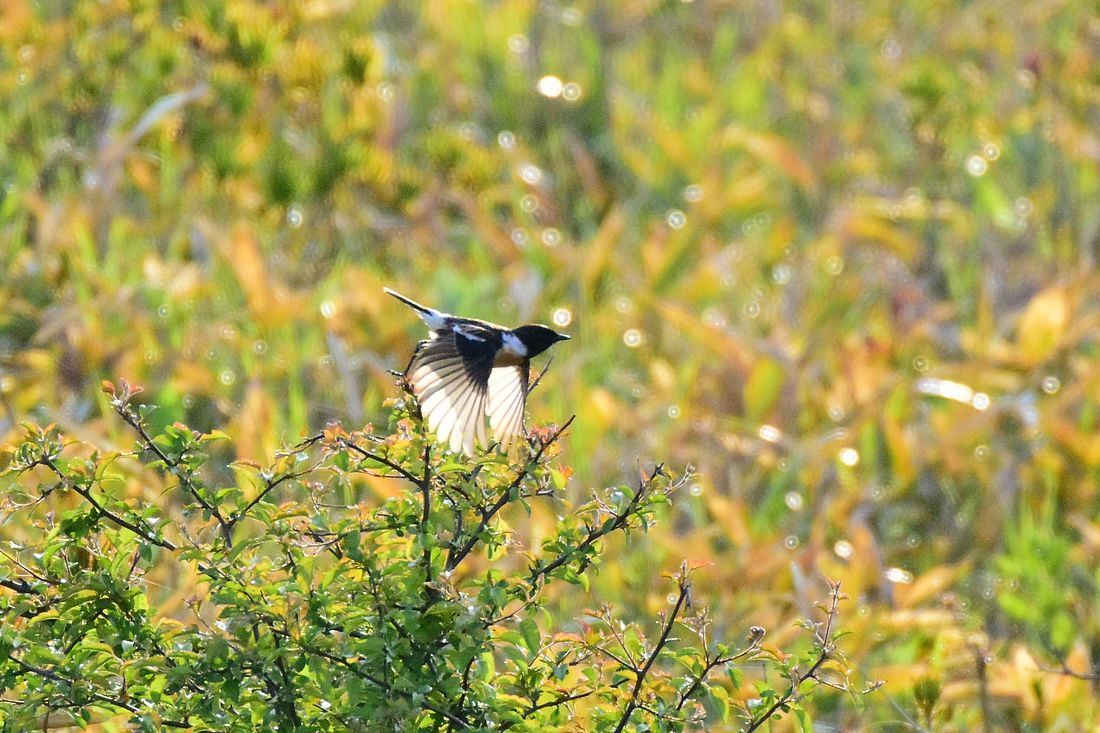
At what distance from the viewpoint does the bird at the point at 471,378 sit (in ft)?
6.10

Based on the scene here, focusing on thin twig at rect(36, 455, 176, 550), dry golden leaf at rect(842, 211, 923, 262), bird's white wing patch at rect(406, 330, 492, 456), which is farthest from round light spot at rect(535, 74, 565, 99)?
thin twig at rect(36, 455, 176, 550)

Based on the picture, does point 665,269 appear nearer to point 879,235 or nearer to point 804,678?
point 879,235

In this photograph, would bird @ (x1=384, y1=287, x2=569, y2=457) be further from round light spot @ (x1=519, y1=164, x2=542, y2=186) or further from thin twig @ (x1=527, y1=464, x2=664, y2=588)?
round light spot @ (x1=519, y1=164, x2=542, y2=186)

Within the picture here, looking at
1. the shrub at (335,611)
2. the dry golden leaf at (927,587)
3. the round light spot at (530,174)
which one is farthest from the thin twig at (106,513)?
the round light spot at (530,174)

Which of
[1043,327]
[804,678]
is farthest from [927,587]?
[804,678]

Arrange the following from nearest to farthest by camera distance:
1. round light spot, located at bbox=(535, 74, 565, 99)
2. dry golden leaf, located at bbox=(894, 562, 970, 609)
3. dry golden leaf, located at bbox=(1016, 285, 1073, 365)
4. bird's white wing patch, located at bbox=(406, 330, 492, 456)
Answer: bird's white wing patch, located at bbox=(406, 330, 492, 456) < dry golden leaf, located at bbox=(894, 562, 970, 609) < dry golden leaf, located at bbox=(1016, 285, 1073, 365) < round light spot, located at bbox=(535, 74, 565, 99)

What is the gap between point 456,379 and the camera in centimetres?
198

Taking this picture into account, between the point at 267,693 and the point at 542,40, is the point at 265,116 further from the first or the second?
the point at 267,693

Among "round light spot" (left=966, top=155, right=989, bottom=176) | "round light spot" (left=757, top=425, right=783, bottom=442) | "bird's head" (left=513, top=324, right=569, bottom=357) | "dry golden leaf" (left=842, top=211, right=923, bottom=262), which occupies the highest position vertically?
"round light spot" (left=966, top=155, right=989, bottom=176)

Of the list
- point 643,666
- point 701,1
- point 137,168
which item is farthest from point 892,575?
point 701,1

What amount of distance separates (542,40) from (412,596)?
4445 millimetres

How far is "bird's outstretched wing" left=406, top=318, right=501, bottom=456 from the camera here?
1848mm

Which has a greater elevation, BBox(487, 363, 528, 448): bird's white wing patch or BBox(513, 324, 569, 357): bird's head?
BBox(513, 324, 569, 357): bird's head

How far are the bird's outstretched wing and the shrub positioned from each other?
1.0 inches
